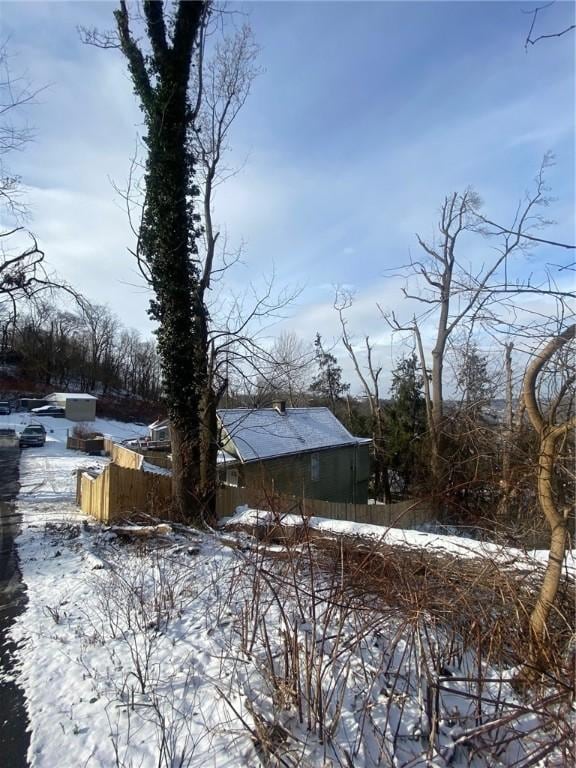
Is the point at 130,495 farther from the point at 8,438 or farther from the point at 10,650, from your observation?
the point at 8,438

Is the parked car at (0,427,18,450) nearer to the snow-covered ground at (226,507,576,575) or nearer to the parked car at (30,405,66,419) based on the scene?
the parked car at (30,405,66,419)

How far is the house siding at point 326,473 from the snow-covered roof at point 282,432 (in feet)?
1.19

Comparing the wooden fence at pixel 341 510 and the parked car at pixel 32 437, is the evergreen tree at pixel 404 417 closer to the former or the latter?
the wooden fence at pixel 341 510

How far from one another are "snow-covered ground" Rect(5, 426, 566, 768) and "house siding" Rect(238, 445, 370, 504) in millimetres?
11748

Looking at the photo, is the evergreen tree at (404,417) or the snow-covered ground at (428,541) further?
the evergreen tree at (404,417)

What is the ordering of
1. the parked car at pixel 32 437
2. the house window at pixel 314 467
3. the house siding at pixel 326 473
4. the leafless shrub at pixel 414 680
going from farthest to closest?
the parked car at pixel 32 437 → the house window at pixel 314 467 → the house siding at pixel 326 473 → the leafless shrub at pixel 414 680

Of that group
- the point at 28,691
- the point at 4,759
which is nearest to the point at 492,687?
the point at 4,759

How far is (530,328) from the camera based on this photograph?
2.78m

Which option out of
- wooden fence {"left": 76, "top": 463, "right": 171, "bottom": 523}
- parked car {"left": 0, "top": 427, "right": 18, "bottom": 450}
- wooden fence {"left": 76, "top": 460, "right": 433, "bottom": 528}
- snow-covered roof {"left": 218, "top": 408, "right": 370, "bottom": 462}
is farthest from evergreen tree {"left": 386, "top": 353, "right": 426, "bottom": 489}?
parked car {"left": 0, "top": 427, "right": 18, "bottom": 450}

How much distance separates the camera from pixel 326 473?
21.7m

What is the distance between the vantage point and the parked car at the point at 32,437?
2619cm

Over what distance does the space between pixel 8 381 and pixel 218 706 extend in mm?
59235

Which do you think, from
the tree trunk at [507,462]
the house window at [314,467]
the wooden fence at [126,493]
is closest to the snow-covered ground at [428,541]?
the tree trunk at [507,462]

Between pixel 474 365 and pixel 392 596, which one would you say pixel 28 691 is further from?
pixel 474 365
